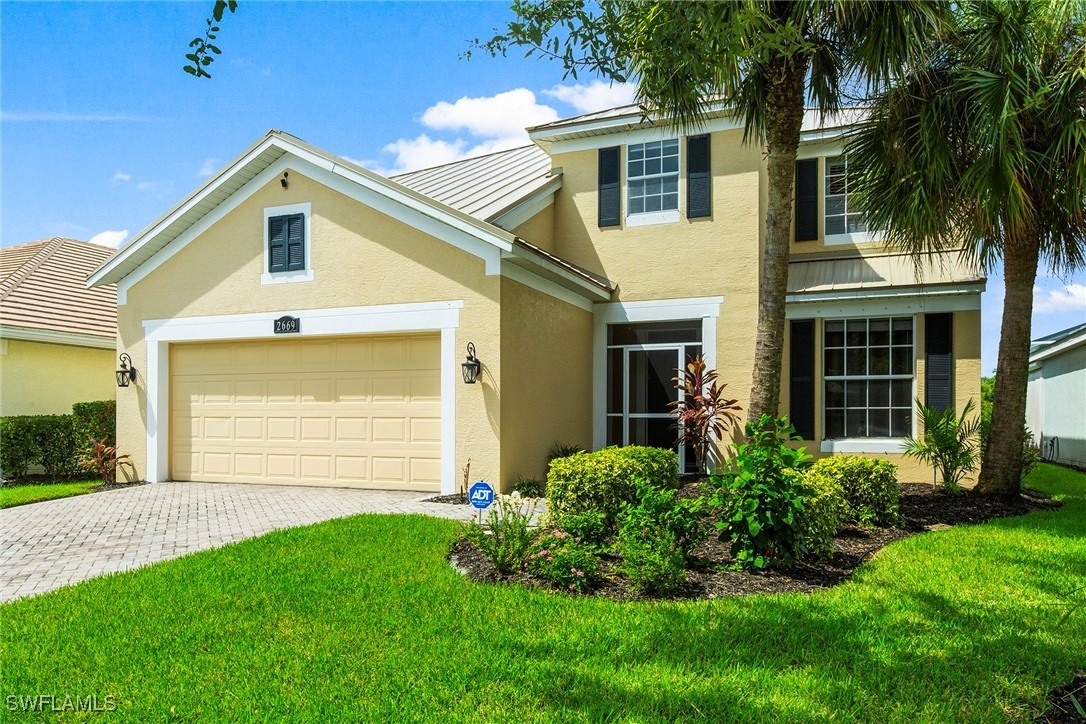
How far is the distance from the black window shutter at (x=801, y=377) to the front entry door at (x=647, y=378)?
1695mm

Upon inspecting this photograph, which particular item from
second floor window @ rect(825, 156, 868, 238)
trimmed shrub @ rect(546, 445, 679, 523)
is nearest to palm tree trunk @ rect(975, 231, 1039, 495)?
second floor window @ rect(825, 156, 868, 238)

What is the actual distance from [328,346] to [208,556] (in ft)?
18.8

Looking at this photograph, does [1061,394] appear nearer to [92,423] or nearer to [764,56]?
[764,56]

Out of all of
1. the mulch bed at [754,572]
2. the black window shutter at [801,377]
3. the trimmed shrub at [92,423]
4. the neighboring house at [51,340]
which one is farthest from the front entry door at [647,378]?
the neighboring house at [51,340]

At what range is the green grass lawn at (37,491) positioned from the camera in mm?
11328

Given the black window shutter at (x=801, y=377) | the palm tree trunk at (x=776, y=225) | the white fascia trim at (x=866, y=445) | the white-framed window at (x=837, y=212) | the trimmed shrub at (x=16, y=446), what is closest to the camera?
the palm tree trunk at (x=776, y=225)

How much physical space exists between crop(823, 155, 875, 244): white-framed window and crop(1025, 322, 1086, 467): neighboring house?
741cm

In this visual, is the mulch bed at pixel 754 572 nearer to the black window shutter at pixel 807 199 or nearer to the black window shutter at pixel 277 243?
the black window shutter at pixel 807 199


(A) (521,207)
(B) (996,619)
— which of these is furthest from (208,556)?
(A) (521,207)

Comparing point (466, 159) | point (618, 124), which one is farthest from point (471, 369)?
point (466, 159)

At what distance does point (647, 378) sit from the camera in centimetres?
1370

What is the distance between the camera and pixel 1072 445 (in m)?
18.1

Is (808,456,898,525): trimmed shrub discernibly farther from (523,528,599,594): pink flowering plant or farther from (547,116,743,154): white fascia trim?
(547,116,743,154): white fascia trim

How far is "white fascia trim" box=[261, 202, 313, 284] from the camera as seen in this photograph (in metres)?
12.0
